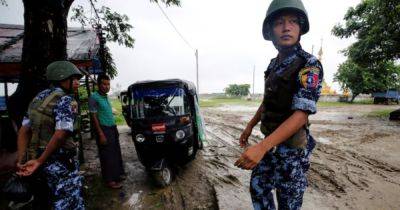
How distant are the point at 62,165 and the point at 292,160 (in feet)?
7.46

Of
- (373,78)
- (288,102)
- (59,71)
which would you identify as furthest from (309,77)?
(373,78)

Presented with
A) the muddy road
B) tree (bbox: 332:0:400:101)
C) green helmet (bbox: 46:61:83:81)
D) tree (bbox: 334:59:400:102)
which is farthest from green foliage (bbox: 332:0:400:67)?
tree (bbox: 334:59:400:102)

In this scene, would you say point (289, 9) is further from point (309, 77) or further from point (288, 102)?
point (288, 102)

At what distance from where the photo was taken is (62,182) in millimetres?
2611

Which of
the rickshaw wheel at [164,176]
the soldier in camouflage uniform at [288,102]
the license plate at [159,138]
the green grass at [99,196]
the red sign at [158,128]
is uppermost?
the soldier in camouflage uniform at [288,102]

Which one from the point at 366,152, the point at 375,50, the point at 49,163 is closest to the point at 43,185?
the point at 49,163

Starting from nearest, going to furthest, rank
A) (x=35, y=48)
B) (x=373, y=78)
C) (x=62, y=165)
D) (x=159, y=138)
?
(x=62, y=165) → (x=35, y=48) → (x=159, y=138) → (x=373, y=78)

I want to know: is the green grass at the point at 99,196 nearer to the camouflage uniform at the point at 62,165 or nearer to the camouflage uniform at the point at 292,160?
the camouflage uniform at the point at 62,165

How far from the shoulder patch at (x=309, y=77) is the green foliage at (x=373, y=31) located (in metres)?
14.8

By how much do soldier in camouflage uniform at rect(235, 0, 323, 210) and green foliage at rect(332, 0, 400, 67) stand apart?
14.5m

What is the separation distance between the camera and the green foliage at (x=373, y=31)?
14.3 meters

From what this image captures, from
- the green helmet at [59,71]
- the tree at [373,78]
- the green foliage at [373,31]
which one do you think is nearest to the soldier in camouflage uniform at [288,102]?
the green helmet at [59,71]

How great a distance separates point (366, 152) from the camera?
25.5ft

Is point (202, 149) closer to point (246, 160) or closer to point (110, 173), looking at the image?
point (110, 173)
